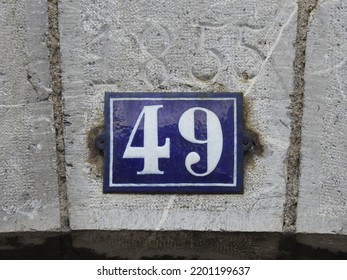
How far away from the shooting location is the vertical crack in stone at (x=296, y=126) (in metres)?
1.96

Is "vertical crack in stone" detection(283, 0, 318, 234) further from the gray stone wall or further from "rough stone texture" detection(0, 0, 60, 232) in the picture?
"rough stone texture" detection(0, 0, 60, 232)

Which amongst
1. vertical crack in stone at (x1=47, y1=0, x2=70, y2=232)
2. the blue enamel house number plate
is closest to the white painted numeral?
the blue enamel house number plate

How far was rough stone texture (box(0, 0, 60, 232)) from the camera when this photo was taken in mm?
1974

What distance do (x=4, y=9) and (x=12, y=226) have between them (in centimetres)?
37

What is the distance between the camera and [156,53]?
1.98 m

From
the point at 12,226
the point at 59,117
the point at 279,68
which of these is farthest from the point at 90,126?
the point at 279,68

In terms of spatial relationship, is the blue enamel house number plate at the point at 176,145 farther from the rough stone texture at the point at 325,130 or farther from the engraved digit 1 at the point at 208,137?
the rough stone texture at the point at 325,130

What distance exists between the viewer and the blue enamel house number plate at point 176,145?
77.2 inches

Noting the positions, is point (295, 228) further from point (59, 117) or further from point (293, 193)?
point (59, 117)

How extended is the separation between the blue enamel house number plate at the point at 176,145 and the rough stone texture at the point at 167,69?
18 millimetres

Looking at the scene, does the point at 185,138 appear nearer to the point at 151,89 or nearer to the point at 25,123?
the point at 151,89

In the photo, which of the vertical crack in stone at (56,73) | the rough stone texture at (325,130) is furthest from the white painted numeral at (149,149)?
the rough stone texture at (325,130)

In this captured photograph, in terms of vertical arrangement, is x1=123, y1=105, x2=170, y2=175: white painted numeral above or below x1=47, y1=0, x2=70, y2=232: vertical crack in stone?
below

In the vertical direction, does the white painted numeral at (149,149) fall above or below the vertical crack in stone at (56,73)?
below
